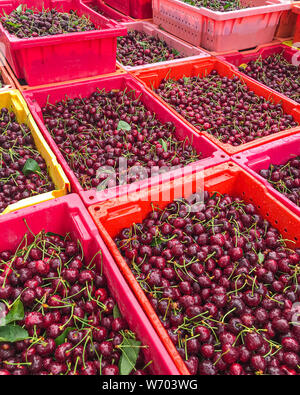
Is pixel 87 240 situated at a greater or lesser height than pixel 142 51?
lesser

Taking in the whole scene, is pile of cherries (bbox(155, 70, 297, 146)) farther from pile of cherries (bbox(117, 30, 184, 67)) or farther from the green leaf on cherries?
the green leaf on cherries

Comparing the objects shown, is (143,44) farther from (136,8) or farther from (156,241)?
(156,241)

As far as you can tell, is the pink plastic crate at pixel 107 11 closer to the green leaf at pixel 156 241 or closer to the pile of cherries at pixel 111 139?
the pile of cherries at pixel 111 139

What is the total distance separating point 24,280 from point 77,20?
275cm

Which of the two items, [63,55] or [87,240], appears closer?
[87,240]

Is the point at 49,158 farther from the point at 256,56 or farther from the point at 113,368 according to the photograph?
the point at 256,56

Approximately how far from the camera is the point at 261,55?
3836 millimetres

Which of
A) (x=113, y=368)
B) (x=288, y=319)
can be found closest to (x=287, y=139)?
(x=288, y=319)

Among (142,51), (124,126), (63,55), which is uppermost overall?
(63,55)

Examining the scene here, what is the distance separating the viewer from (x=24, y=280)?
1480 millimetres

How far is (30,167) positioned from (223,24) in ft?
8.30

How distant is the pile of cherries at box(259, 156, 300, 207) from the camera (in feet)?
6.79

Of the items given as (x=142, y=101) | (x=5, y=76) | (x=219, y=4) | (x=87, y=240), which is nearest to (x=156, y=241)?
(x=87, y=240)

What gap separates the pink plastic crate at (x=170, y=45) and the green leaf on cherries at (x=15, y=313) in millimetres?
2391
